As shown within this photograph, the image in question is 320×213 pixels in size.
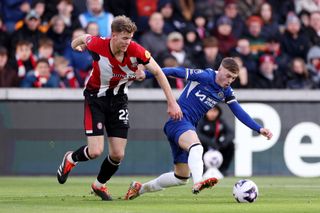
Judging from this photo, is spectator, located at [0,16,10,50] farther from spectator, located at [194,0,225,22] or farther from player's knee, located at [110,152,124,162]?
player's knee, located at [110,152,124,162]

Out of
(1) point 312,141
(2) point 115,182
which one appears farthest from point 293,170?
(2) point 115,182

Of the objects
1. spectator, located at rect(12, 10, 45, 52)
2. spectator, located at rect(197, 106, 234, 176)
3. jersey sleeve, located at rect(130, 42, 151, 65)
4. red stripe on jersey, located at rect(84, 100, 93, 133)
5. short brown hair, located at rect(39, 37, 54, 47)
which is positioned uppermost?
jersey sleeve, located at rect(130, 42, 151, 65)

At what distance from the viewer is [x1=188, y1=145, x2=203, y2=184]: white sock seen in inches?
504

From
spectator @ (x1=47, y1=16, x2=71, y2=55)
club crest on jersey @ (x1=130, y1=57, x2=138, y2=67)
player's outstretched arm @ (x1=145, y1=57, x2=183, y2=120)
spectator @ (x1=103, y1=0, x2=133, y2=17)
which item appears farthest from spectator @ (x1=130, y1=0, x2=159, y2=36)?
player's outstretched arm @ (x1=145, y1=57, x2=183, y2=120)

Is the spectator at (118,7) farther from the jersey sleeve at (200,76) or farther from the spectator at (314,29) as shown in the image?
the jersey sleeve at (200,76)

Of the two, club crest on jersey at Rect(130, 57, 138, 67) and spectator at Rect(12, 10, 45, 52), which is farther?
spectator at Rect(12, 10, 45, 52)

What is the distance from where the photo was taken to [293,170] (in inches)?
851

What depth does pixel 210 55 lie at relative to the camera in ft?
72.8

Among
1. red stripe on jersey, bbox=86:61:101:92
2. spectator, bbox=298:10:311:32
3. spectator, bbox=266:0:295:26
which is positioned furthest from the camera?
spectator, bbox=266:0:295:26

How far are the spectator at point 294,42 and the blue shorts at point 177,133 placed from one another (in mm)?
10519

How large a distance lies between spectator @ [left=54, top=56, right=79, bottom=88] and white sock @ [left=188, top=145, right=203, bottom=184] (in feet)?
28.5

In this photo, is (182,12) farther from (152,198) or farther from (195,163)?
(195,163)

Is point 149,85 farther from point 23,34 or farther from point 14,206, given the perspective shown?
point 14,206

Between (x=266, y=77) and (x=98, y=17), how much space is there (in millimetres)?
3726
